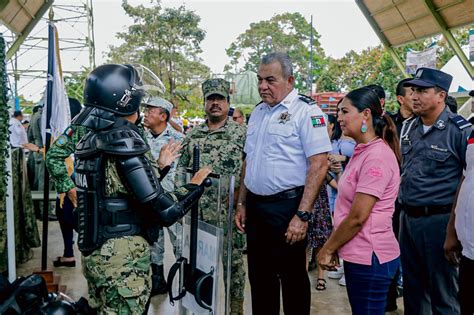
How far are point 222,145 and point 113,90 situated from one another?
157cm

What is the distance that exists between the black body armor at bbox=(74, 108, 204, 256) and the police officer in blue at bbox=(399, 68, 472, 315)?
5.57ft

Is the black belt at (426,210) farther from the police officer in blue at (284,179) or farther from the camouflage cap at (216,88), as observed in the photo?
the camouflage cap at (216,88)

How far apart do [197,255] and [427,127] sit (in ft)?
5.82

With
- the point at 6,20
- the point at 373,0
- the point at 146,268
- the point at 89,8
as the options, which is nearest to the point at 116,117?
the point at 146,268

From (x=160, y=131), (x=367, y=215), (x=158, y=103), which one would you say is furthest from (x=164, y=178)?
(x=367, y=215)

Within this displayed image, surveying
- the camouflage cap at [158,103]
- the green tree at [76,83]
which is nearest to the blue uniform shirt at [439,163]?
the camouflage cap at [158,103]

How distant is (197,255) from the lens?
9.58ft

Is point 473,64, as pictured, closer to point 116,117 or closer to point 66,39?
point 116,117

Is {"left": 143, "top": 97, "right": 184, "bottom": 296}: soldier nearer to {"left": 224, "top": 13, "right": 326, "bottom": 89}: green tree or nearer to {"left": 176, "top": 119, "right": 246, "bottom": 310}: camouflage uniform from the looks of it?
{"left": 176, "top": 119, "right": 246, "bottom": 310}: camouflage uniform

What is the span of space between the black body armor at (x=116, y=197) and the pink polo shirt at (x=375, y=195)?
35.4 inches

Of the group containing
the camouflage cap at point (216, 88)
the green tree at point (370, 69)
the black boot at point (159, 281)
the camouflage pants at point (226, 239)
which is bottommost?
the black boot at point (159, 281)

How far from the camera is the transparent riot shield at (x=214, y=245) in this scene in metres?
2.72

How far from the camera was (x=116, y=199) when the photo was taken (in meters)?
2.28

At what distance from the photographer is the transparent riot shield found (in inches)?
107
